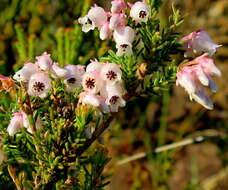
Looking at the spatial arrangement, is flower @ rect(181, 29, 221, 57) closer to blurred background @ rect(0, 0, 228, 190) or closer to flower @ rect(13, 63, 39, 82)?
flower @ rect(13, 63, 39, 82)

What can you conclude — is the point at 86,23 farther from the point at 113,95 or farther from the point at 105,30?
the point at 113,95

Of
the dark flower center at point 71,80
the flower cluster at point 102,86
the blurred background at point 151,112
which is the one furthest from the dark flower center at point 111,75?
the blurred background at point 151,112

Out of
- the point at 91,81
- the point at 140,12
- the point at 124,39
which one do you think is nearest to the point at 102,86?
the point at 91,81

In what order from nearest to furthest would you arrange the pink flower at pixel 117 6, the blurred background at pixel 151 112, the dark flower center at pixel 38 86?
1. the dark flower center at pixel 38 86
2. the pink flower at pixel 117 6
3. the blurred background at pixel 151 112

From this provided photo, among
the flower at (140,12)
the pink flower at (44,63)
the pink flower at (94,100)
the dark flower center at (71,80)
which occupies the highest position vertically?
the flower at (140,12)

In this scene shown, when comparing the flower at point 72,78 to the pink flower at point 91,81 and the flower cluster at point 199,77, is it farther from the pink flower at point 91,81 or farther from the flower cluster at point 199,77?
the flower cluster at point 199,77

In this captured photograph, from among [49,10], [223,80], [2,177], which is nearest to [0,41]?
[49,10]

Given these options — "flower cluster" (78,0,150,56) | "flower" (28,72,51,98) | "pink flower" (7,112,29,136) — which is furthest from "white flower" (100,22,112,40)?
"pink flower" (7,112,29,136)

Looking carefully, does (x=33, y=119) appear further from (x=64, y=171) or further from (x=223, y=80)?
(x=223, y=80)
